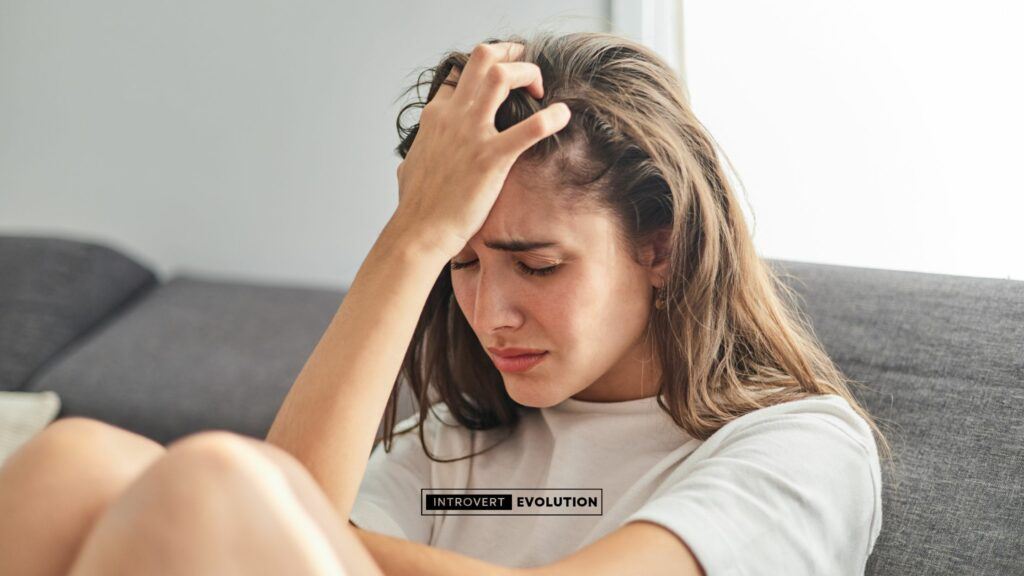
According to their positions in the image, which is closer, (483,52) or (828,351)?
(483,52)

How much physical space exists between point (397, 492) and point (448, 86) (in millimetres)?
540

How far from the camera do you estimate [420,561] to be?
0.86 metres

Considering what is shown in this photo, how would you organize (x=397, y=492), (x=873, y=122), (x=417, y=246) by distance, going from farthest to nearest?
(x=873, y=122)
(x=397, y=492)
(x=417, y=246)

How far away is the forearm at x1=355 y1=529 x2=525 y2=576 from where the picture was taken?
0.84 m

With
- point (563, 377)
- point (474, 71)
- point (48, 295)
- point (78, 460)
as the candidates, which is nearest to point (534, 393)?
point (563, 377)

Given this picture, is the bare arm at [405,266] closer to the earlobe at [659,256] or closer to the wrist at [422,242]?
the wrist at [422,242]

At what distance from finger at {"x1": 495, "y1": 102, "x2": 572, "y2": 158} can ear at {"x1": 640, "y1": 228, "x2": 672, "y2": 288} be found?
0.21m

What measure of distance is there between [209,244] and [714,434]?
1897mm

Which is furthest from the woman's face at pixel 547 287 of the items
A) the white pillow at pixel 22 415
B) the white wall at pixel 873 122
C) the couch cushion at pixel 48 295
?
the couch cushion at pixel 48 295

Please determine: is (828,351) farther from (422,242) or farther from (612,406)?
(422,242)

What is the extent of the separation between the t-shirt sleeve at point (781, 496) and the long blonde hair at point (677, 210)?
79 mm

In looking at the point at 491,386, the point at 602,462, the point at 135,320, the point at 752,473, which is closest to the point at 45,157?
the point at 135,320

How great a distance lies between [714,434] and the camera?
1.07 meters

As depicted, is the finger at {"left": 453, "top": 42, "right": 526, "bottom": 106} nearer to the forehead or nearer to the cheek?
the forehead
